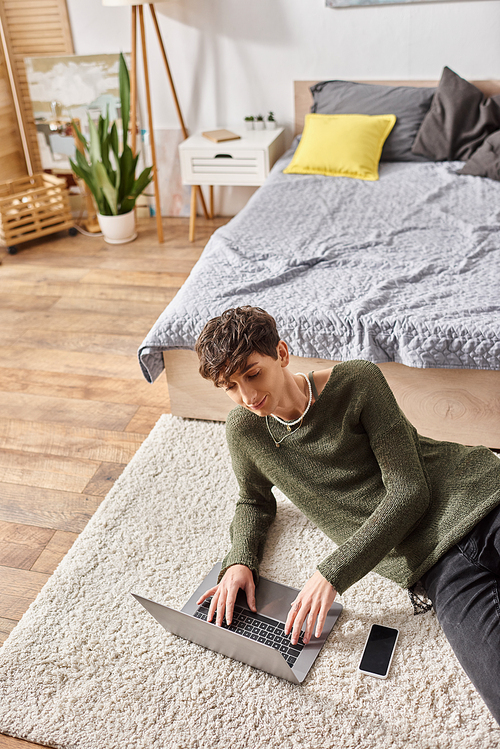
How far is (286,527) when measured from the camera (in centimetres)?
180

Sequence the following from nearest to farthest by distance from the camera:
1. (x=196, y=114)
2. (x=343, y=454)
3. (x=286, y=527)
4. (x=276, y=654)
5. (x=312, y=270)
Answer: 1. (x=276, y=654)
2. (x=343, y=454)
3. (x=286, y=527)
4. (x=312, y=270)
5. (x=196, y=114)

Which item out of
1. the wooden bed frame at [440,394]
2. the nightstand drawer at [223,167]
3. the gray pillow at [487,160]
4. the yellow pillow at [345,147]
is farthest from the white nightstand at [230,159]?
the wooden bed frame at [440,394]

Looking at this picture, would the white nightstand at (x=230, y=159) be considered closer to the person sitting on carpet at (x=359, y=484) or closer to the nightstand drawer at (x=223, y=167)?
the nightstand drawer at (x=223, y=167)

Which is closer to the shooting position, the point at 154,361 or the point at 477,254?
the point at 154,361

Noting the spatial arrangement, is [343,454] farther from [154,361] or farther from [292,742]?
[154,361]

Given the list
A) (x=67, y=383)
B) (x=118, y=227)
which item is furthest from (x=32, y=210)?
(x=67, y=383)

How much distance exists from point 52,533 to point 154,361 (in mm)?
630

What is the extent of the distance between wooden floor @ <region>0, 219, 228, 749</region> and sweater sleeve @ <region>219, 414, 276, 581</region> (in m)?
0.56

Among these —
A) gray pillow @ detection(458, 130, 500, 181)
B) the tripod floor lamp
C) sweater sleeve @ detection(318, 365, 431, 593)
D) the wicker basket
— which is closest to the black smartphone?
Answer: sweater sleeve @ detection(318, 365, 431, 593)

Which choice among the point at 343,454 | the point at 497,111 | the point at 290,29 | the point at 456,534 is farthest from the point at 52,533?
the point at 290,29

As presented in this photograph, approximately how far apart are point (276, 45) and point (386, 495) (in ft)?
9.98

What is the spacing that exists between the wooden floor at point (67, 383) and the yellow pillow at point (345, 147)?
0.83 metres

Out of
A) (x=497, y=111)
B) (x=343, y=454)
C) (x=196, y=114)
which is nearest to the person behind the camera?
(x=343, y=454)

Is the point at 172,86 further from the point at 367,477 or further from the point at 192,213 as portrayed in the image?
the point at 367,477
